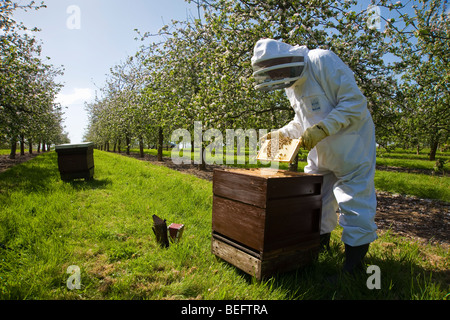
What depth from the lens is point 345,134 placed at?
243cm

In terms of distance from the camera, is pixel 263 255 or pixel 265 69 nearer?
pixel 263 255

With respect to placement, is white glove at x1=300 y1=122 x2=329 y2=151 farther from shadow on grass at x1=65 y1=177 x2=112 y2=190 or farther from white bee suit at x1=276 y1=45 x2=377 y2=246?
shadow on grass at x1=65 y1=177 x2=112 y2=190

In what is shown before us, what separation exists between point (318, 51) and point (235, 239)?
1981mm

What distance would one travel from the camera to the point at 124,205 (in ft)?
15.8

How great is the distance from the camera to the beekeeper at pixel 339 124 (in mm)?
2324

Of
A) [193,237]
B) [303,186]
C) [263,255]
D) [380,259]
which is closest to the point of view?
[263,255]

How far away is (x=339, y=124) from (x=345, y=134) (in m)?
0.19

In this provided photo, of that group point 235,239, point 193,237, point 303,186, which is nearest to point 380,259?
point 303,186

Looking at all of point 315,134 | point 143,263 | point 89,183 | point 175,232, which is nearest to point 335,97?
point 315,134

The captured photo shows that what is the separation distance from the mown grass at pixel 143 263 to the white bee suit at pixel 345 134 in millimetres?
553

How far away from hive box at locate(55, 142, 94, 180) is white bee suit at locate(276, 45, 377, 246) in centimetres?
565

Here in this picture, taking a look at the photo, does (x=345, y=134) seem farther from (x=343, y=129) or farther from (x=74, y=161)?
(x=74, y=161)

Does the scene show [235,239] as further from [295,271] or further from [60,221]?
[60,221]
